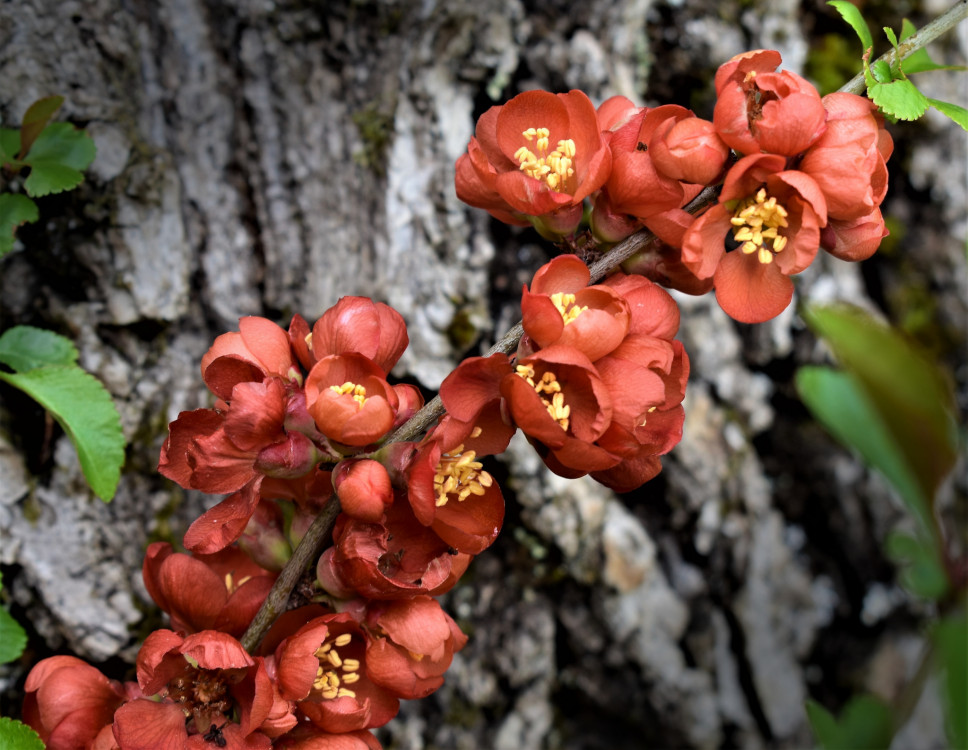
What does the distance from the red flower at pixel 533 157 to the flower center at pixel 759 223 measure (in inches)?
7.3

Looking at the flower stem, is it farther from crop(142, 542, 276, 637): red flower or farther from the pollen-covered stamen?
crop(142, 542, 276, 637): red flower

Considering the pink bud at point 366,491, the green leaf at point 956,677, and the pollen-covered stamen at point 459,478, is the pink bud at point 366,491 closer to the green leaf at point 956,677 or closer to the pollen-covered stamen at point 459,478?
the pollen-covered stamen at point 459,478

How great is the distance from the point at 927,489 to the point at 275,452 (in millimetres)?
694

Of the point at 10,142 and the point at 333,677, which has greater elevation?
the point at 10,142

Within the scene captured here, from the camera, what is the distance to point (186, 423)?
937 mm

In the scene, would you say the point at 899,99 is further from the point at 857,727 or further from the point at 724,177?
the point at 857,727

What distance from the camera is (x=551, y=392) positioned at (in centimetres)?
87

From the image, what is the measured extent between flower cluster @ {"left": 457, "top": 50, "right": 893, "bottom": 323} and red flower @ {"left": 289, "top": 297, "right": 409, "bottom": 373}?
21cm

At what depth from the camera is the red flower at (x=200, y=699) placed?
863 millimetres

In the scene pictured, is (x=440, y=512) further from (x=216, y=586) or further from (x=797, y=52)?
(x=797, y=52)

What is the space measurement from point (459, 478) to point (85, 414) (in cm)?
60

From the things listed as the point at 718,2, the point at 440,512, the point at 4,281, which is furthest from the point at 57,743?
the point at 718,2

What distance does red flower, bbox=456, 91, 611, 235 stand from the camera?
0.97 meters

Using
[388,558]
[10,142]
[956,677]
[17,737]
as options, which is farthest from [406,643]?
[10,142]
